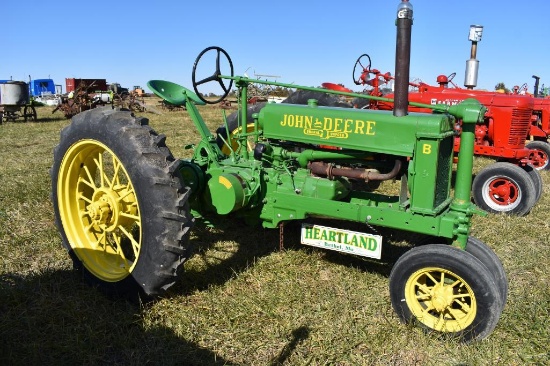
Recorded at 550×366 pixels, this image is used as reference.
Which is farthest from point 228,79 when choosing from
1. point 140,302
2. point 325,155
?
point 140,302

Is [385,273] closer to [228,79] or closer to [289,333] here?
[289,333]

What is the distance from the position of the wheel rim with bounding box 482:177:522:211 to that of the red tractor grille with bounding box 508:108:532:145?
843 millimetres

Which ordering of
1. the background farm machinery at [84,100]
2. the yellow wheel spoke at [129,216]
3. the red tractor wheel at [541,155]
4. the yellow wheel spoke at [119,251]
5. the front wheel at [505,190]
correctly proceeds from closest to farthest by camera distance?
1. the yellow wheel spoke at [129,216]
2. the yellow wheel spoke at [119,251]
3. the front wheel at [505,190]
4. the red tractor wheel at [541,155]
5. the background farm machinery at [84,100]

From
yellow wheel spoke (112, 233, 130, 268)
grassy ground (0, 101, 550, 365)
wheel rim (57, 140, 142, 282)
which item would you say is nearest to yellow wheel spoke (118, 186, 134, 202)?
wheel rim (57, 140, 142, 282)

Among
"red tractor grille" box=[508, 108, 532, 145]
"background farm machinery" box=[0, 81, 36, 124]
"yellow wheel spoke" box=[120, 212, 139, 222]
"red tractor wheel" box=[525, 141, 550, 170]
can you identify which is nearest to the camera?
"yellow wheel spoke" box=[120, 212, 139, 222]

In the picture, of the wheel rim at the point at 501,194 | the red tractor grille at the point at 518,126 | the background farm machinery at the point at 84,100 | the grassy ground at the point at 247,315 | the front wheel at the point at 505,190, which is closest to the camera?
the grassy ground at the point at 247,315

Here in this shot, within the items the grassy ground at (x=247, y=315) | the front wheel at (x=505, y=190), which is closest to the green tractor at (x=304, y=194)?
the grassy ground at (x=247, y=315)

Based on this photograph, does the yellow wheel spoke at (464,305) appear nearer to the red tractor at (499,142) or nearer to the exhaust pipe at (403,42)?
the exhaust pipe at (403,42)

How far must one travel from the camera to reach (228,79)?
378cm

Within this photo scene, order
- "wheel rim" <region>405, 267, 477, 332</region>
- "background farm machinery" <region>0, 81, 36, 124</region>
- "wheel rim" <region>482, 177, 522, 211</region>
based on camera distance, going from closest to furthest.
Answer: "wheel rim" <region>405, 267, 477, 332</region> < "wheel rim" <region>482, 177, 522, 211</region> < "background farm machinery" <region>0, 81, 36, 124</region>

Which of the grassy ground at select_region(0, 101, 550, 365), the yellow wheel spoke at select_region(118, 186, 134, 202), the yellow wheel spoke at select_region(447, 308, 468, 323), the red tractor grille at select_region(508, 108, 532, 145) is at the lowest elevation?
the grassy ground at select_region(0, 101, 550, 365)

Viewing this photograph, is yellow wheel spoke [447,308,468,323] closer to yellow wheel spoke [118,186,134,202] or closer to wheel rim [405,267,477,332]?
wheel rim [405,267,477,332]

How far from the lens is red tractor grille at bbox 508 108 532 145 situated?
19.6ft

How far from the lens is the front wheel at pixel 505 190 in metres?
5.19
